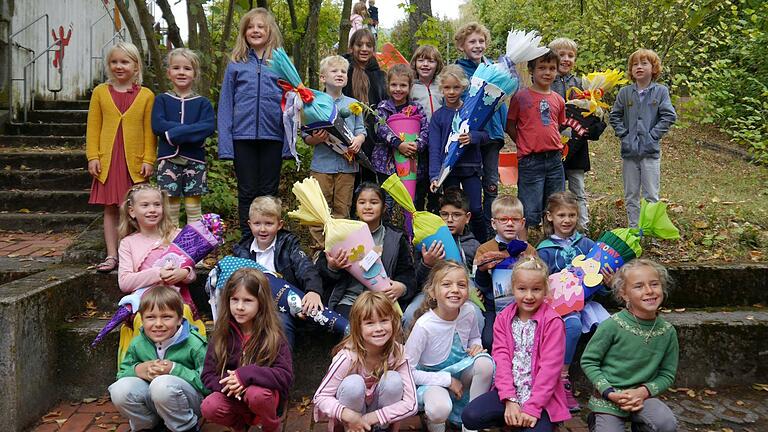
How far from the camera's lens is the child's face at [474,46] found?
17.5ft

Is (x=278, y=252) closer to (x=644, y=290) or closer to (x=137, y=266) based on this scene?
(x=137, y=266)

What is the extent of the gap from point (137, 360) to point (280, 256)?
1051 mm

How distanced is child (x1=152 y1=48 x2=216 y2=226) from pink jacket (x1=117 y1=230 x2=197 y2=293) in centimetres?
58

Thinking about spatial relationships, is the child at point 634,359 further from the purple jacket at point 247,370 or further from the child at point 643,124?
the child at point 643,124

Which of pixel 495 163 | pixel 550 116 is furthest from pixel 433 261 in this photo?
pixel 550 116

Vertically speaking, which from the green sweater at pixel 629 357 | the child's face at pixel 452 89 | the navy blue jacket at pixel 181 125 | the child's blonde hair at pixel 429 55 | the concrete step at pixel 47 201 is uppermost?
the child's blonde hair at pixel 429 55

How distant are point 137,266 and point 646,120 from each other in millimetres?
4145

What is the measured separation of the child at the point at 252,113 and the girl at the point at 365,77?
68 cm

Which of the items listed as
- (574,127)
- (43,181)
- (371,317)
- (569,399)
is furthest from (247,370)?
(43,181)

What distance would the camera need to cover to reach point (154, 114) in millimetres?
4801


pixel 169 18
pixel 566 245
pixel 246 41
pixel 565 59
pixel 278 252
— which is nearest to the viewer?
pixel 278 252

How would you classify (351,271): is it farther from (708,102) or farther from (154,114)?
(708,102)

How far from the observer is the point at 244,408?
3.48 meters

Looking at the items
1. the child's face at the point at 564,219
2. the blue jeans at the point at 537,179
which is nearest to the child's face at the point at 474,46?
the blue jeans at the point at 537,179
